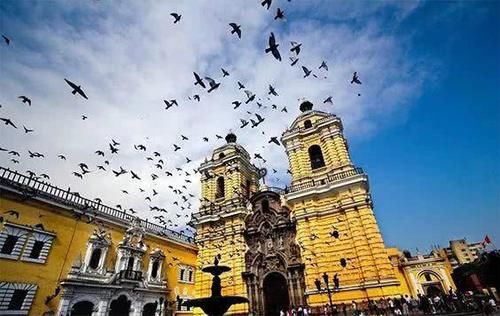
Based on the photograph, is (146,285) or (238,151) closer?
(146,285)

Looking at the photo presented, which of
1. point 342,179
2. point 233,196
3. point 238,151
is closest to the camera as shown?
point 342,179

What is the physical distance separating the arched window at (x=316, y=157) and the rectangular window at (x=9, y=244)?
72.3ft

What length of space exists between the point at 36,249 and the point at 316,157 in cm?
2221

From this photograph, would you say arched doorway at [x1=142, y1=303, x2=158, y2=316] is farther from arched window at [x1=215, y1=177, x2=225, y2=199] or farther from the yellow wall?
arched window at [x1=215, y1=177, x2=225, y2=199]

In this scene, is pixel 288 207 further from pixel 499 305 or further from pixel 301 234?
pixel 499 305

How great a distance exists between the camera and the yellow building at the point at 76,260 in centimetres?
1536

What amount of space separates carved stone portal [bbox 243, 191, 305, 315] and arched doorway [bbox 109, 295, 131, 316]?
30.4 feet

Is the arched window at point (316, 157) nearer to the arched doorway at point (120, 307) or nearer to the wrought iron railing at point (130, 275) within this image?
the wrought iron railing at point (130, 275)

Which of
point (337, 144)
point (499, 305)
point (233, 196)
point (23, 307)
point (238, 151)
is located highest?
point (238, 151)

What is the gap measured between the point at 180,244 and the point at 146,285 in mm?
5700

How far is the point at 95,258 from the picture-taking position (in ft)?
63.6

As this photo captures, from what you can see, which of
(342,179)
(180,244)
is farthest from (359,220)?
(180,244)

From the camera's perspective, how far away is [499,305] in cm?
1576

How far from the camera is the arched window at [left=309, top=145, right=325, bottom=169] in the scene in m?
24.7
